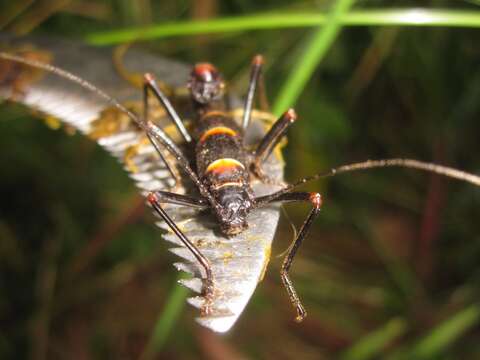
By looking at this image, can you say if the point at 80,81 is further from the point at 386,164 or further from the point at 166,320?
the point at 166,320

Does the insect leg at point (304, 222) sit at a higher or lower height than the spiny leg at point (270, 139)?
lower

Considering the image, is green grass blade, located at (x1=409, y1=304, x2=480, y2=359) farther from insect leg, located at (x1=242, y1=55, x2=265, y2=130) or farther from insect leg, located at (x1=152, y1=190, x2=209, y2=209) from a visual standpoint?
insect leg, located at (x1=152, y1=190, x2=209, y2=209)

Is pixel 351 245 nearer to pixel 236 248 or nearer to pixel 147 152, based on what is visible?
pixel 147 152

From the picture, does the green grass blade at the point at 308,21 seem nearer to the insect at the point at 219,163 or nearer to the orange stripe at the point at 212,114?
the insect at the point at 219,163

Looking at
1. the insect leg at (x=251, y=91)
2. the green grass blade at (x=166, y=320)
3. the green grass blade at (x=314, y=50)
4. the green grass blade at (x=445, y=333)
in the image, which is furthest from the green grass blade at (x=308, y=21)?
the green grass blade at (x=445, y=333)

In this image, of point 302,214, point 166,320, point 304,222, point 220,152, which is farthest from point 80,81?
point 302,214

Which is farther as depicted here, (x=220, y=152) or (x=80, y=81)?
(x=220, y=152)

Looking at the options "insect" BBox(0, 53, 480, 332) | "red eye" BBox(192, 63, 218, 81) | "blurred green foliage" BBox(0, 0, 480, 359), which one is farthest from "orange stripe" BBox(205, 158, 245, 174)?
"blurred green foliage" BBox(0, 0, 480, 359)

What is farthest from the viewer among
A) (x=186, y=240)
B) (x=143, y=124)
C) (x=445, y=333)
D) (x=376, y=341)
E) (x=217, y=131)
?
(x=376, y=341)
